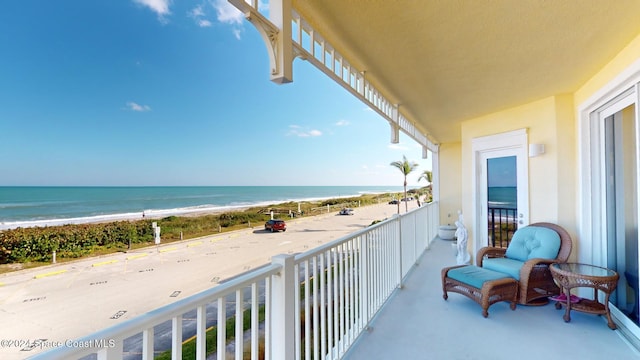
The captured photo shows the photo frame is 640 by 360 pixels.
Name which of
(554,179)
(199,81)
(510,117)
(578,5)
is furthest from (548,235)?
(199,81)

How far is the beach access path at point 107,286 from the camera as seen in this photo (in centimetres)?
610

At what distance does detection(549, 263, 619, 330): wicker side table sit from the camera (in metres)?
2.57

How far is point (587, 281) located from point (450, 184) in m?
5.22

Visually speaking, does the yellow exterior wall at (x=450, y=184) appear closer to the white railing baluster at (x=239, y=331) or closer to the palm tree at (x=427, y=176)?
the white railing baluster at (x=239, y=331)

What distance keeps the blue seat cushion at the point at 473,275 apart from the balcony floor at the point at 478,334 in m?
0.30

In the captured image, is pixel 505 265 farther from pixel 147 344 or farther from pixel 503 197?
pixel 147 344

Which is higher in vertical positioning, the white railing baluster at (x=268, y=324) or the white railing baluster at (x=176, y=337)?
the white railing baluster at (x=176, y=337)

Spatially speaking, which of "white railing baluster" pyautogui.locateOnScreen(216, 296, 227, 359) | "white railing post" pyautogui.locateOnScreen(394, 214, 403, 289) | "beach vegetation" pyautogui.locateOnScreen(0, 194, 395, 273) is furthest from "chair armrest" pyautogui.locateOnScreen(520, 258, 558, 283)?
"beach vegetation" pyautogui.locateOnScreen(0, 194, 395, 273)

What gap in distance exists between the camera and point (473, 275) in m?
3.17

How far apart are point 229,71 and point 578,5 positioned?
2845cm

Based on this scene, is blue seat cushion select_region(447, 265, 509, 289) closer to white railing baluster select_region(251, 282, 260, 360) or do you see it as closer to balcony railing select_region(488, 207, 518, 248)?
balcony railing select_region(488, 207, 518, 248)

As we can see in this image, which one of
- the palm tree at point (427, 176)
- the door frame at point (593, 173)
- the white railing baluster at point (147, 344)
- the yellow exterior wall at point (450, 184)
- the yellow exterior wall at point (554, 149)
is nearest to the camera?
the white railing baluster at point (147, 344)

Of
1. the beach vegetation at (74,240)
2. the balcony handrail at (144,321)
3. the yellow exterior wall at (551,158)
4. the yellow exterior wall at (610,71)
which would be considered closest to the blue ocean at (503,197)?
the yellow exterior wall at (551,158)

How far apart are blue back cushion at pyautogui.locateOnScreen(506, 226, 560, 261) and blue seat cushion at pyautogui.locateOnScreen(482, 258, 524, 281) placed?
13 centimetres
